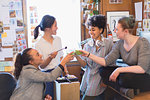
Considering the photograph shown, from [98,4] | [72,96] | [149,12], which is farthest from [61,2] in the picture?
[72,96]

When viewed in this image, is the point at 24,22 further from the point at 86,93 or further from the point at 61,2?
the point at 86,93

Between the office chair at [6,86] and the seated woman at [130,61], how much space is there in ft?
2.89

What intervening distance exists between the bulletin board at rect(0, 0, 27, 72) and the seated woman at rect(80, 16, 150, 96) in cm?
214

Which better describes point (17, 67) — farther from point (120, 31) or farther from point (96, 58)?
point (120, 31)

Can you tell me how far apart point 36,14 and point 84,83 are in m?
2.00

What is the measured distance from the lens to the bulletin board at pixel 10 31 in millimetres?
3574

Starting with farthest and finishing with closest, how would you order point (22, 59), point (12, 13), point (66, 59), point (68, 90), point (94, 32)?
point (12, 13)
point (68, 90)
point (94, 32)
point (66, 59)
point (22, 59)

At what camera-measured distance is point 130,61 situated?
5.96 ft

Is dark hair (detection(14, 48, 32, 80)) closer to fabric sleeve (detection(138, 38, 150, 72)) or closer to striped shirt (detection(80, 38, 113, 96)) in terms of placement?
striped shirt (detection(80, 38, 113, 96))

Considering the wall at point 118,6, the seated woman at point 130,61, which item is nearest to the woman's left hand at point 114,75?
the seated woman at point 130,61

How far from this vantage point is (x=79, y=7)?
3.91 metres

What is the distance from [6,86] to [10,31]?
1956 millimetres

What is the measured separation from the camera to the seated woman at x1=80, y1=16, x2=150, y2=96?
1.64 m

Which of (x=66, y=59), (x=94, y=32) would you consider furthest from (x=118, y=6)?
(x=66, y=59)
